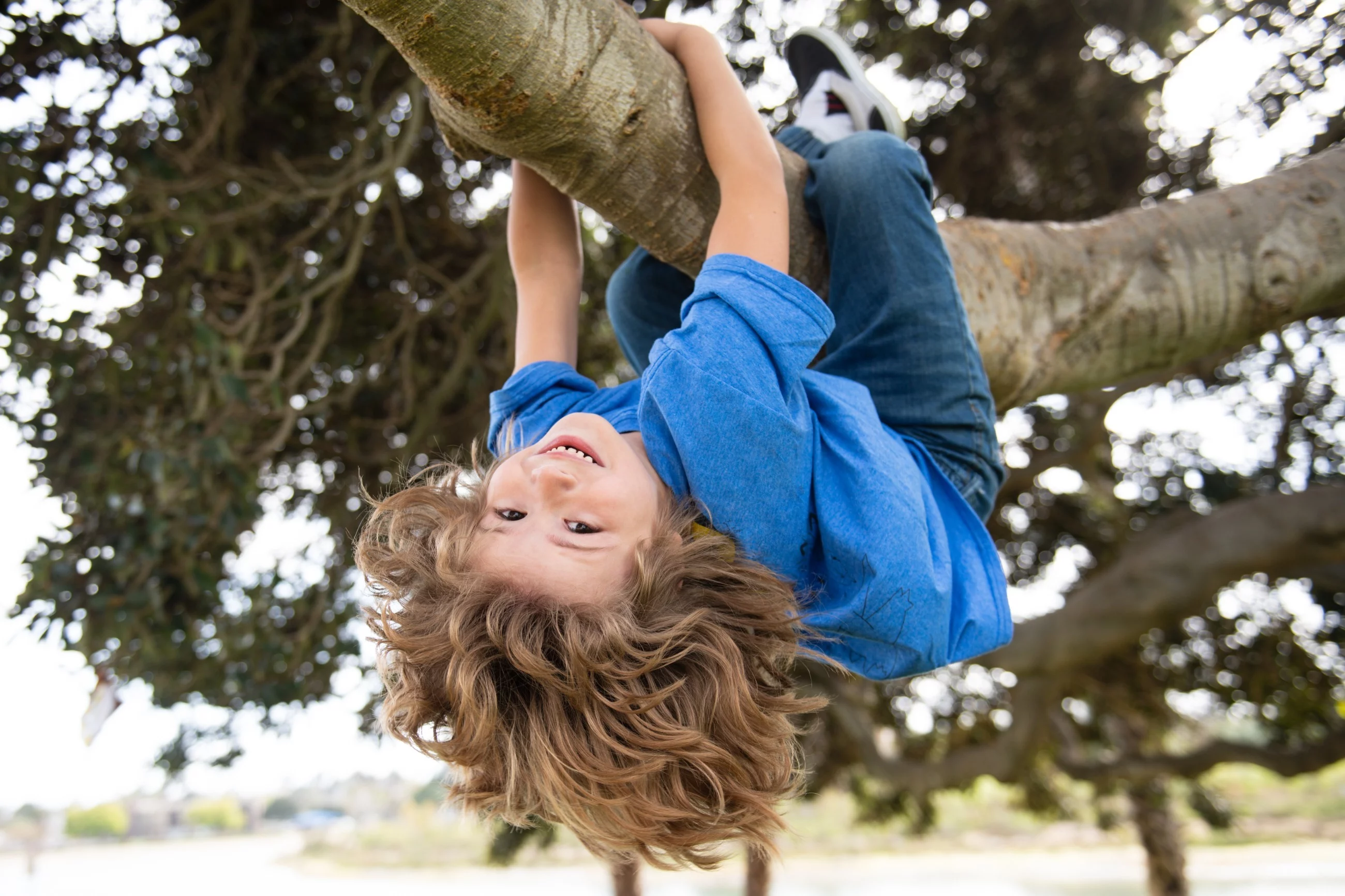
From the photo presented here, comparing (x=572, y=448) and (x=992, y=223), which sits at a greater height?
(x=992, y=223)

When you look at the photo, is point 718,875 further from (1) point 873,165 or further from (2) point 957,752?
(1) point 873,165

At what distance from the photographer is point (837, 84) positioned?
2.35 metres

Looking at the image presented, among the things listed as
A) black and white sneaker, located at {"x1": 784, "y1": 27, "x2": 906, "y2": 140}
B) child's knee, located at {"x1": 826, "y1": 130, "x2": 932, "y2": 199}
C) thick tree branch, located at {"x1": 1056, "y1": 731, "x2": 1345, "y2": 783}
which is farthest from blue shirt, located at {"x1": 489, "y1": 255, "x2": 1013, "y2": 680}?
thick tree branch, located at {"x1": 1056, "y1": 731, "x2": 1345, "y2": 783}

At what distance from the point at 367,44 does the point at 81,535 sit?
2.63 meters

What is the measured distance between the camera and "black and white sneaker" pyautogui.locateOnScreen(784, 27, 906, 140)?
2293mm

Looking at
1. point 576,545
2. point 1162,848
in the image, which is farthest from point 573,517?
point 1162,848

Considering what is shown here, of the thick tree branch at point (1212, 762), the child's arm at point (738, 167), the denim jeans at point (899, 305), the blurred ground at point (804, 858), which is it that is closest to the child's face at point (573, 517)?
the child's arm at point (738, 167)

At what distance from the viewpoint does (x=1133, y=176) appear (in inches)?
221

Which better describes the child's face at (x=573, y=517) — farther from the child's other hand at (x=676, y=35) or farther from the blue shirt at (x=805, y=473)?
the child's other hand at (x=676, y=35)

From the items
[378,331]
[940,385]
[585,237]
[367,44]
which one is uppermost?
[367,44]

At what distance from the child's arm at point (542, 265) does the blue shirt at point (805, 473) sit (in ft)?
1.03

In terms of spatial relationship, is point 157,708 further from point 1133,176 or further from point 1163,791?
point 1163,791

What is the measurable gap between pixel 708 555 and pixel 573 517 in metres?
0.26

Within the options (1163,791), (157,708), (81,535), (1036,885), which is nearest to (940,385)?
(81,535)
